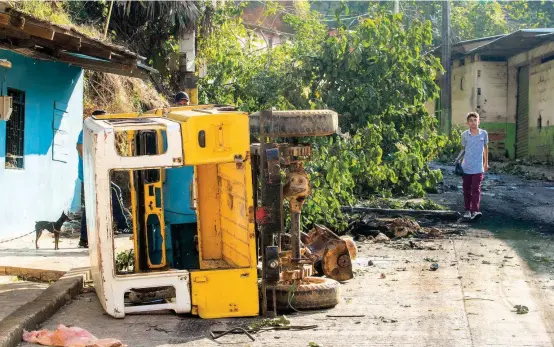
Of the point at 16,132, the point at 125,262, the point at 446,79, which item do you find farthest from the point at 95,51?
the point at 446,79

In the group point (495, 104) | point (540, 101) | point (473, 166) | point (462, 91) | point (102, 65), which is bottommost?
point (473, 166)

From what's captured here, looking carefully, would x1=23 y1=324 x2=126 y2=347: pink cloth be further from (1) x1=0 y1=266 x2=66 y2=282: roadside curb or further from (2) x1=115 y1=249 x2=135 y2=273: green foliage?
(1) x1=0 y1=266 x2=66 y2=282: roadside curb

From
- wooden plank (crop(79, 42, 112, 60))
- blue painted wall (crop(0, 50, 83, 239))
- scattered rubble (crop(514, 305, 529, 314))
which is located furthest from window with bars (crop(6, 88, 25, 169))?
scattered rubble (crop(514, 305, 529, 314))

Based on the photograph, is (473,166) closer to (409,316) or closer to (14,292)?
(409,316)

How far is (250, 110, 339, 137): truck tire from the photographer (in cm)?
741

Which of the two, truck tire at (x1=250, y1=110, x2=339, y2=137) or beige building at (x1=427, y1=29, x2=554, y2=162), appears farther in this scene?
beige building at (x1=427, y1=29, x2=554, y2=162)

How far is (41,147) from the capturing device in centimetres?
1414

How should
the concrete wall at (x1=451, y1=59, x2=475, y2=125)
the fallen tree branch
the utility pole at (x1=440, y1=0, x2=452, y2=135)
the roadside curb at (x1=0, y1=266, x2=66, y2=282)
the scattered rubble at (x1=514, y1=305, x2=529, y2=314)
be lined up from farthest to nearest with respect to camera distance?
the concrete wall at (x1=451, y1=59, x2=475, y2=125) < the utility pole at (x1=440, y1=0, x2=452, y2=135) < the fallen tree branch < the roadside curb at (x1=0, y1=266, x2=66, y2=282) < the scattered rubble at (x1=514, y1=305, x2=529, y2=314)

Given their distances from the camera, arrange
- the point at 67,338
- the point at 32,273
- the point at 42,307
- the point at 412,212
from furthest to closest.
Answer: the point at 412,212
the point at 32,273
the point at 42,307
the point at 67,338

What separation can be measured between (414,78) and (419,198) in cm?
215

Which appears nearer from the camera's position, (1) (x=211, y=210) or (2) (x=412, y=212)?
(1) (x=211, y=210)

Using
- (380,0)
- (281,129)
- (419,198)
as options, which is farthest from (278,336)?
(380,0)

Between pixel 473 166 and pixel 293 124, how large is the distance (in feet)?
22.2

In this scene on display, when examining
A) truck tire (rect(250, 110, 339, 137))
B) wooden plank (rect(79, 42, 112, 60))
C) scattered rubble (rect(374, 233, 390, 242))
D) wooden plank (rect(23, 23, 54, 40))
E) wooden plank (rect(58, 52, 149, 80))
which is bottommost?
scattered rubble (rect(374, 233, 390, 242))
